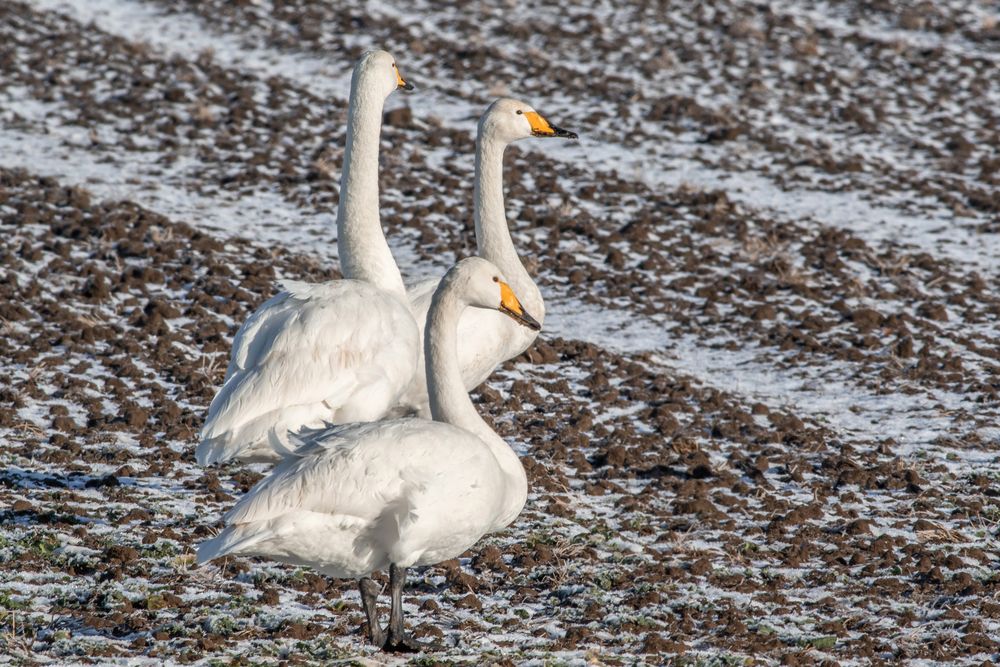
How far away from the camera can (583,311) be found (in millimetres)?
11867

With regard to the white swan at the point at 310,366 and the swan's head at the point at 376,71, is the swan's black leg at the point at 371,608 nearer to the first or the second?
the white swan at the point at 310,366

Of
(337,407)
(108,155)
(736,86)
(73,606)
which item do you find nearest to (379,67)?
Result: (337,407)

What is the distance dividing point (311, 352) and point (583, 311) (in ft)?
17.8

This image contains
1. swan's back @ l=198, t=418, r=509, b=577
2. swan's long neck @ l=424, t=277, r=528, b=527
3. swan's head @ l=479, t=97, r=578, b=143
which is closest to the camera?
swan's back @ l=198, t=418, r=509, b=577

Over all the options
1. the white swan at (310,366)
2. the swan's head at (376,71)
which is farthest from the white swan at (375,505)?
the swan's head at (376,71)

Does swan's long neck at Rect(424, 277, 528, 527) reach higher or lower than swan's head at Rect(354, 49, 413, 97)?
lower

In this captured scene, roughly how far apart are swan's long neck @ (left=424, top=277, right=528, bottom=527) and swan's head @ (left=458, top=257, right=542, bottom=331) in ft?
0.16

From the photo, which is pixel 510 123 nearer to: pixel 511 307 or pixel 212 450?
pixel 511 307

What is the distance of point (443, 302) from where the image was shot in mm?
6328

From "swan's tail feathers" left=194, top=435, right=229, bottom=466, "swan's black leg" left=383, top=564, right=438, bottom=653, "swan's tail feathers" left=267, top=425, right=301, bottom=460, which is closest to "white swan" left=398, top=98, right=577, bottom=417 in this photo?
"swan's tail feathers" left=194, top=435, right=229, bottom=466

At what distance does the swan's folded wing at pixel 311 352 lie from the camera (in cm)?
659

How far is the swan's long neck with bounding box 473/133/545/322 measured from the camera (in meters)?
8.77

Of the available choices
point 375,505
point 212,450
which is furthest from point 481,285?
point 212,450

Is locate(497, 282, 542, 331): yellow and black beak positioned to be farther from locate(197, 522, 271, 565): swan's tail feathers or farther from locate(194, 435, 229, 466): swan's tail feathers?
locate(197, 522, 271, 565): swan's tail feathers
